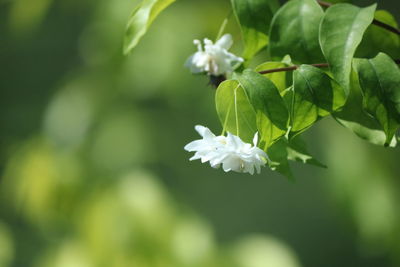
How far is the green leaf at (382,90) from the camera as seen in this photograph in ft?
1.99

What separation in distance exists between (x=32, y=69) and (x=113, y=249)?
1955 mm

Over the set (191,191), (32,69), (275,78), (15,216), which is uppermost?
(275,78)

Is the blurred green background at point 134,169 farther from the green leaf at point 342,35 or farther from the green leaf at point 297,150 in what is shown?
the green leaf at point 342,35

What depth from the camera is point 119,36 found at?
1640 mm

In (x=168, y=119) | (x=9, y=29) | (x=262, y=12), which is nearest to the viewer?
(x=262, y=12)

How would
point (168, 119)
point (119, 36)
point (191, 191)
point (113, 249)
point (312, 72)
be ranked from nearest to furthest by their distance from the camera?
point (312, 72)
point (113, 249)
point (119, 36)
point (168, 119)
point (191, 191)

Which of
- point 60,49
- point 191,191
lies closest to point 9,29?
point 60,49

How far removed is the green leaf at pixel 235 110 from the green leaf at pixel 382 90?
0.10 m

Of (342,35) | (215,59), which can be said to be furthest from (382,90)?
(215,59)

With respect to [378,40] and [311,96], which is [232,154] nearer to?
[311,96]

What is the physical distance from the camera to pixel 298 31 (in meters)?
0.67

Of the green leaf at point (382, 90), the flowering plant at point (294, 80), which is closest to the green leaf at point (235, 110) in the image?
the flowering plant at point (294, 80)

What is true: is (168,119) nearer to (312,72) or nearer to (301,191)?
(301,191)

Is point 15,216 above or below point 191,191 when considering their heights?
above
